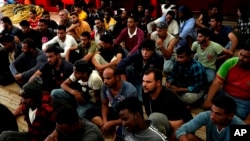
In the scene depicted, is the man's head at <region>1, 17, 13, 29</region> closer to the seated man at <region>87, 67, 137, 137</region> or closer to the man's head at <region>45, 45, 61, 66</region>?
the man's head at <region>45, 45, 61, 66</region>

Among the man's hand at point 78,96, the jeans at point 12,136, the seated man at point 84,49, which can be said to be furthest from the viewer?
the seated man at point 84,49

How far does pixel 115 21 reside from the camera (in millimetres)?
6305

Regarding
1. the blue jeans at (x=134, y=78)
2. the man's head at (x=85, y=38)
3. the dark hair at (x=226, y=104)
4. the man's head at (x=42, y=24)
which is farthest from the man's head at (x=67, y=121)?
the man's head at (x=42, y=24)

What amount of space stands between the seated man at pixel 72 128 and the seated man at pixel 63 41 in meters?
2.69

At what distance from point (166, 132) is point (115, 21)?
4.00 m

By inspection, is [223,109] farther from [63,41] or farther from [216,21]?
[63,41]

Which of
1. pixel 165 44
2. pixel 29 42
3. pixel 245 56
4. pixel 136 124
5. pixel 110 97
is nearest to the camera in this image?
pixel 136 124

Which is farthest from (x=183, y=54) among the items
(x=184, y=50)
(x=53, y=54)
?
(x=53, y=54)

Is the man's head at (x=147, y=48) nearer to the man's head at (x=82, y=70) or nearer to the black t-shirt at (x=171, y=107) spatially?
the man's head at (x=82, y=70)

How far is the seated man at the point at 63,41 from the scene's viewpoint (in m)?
4.99

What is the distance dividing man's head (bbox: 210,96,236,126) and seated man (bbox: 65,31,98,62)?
257 centimetres

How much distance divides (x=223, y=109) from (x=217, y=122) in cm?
15

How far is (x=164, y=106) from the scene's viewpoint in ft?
9.09

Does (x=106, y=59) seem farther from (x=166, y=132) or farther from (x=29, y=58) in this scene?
(x=166, y=132)
